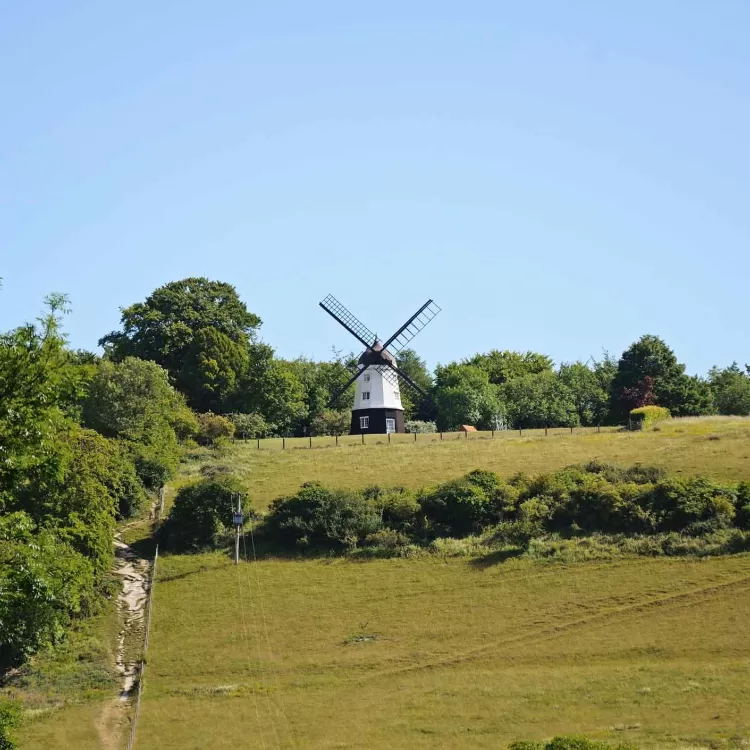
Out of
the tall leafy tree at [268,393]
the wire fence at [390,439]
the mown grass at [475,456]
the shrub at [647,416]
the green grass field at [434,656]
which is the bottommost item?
the green grass field at [434,656]

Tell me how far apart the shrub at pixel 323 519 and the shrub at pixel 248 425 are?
3332 centimetres

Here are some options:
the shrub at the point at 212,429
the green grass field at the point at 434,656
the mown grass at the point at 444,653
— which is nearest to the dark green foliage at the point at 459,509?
the green grass field at the point at 434,656

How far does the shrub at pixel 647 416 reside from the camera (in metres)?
93.4

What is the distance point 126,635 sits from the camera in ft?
176

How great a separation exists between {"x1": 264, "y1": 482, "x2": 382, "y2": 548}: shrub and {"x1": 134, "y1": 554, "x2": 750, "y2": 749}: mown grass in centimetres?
220

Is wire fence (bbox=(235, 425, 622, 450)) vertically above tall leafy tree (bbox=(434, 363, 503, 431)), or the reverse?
tall leafy tree (bbox=(434, 363, 503, 431))

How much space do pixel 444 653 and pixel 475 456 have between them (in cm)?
3193

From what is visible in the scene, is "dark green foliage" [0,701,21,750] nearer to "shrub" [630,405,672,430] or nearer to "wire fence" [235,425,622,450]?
"wire fence" [235,425,622,450]

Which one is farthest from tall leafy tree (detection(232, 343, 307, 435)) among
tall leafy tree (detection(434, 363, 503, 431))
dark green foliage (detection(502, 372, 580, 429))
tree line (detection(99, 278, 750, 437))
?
dark green foliage (detection(502, 372, 580, 429))

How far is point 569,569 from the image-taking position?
188ft

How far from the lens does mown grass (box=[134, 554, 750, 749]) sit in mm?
40844

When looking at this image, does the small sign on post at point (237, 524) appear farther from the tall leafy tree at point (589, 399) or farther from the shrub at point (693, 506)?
the tall leafy tree at point (589, 399)

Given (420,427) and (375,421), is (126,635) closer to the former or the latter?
(375,421)

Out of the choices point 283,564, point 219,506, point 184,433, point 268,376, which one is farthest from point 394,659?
point 268,376
